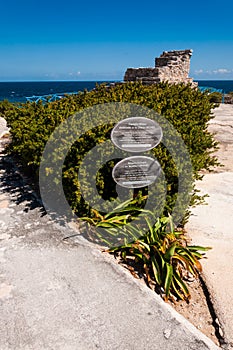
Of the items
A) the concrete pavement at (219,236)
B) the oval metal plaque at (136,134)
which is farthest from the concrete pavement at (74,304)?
the oval metal plaque at (136,134)

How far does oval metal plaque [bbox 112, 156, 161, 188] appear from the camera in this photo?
323 cm

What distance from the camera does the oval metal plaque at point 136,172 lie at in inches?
127

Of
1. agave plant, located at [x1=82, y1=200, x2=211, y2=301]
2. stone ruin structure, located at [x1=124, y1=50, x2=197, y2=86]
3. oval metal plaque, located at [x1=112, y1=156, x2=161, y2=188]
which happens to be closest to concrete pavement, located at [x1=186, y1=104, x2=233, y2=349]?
agave plant, located at [x1=82, y1=200, x2=211, y2=301]

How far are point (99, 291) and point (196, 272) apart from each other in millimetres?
1093

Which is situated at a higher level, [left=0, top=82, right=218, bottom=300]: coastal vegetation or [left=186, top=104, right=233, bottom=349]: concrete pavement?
[left=0, top=82, right=218, bottom=300]: coastal vegetation

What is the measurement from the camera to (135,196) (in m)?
3.55

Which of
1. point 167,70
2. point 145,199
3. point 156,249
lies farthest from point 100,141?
point 167,70

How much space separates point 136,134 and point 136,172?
421 mm

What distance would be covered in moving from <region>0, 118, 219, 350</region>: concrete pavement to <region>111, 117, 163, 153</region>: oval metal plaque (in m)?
1.16

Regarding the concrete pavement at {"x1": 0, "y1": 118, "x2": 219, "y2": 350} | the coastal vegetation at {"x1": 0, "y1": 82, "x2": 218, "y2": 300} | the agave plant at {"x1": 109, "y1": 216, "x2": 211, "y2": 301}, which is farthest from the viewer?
the coastal vegetation at {"x1": 0, "y1": 82, "x2": 218, "y2": 300}

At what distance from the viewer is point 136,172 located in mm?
3295

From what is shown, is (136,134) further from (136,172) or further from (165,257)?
(165,257)

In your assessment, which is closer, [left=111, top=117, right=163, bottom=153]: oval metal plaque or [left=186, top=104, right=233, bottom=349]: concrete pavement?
[left=186, top=104, right=233, bottom=349]: concrete pavement

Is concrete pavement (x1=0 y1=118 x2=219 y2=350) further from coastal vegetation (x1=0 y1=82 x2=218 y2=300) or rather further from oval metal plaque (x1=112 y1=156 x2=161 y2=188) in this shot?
oval metal plaque (x1=112 y1=156 x2=161 y2=188)
